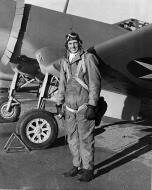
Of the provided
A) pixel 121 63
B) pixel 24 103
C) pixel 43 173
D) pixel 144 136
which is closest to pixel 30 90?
pixel 24 103

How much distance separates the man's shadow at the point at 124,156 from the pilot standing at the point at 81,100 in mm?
362

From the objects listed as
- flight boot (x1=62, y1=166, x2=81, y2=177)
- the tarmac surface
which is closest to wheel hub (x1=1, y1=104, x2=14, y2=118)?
the tarmac surface

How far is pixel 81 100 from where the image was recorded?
14.7 ft

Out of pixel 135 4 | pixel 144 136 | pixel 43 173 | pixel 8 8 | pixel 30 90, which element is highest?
pixel 135 4

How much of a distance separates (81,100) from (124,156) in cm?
160

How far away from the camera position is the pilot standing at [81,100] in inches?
173

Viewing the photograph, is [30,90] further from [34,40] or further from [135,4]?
[34,40]

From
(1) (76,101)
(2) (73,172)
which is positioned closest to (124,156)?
(2) (73,172)

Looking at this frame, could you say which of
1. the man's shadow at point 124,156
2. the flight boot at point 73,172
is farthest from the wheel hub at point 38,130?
the flight boot at point 73,172

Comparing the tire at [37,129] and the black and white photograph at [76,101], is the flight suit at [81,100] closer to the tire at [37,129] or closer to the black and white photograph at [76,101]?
the black and white photograph at [76,101]

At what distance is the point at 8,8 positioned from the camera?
6.90 meters

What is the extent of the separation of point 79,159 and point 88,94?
0.77m

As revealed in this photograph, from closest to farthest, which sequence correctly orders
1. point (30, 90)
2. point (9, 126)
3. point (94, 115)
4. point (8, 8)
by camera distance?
point (94, 115), point (8, 8), point (9, 126), point (30, 90)

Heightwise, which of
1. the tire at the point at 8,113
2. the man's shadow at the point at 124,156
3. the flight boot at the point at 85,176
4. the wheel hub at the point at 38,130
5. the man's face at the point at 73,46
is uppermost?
the man's face at the point at 73,46
